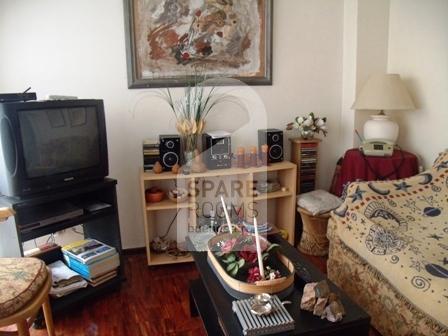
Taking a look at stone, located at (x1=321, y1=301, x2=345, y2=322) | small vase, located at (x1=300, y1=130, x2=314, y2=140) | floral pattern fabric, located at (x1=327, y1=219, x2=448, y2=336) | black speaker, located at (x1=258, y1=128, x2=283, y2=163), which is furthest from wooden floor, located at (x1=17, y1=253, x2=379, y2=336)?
small vase, located at (x1=300, y1=130, x2=314, y2=140)

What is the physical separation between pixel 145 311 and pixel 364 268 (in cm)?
120

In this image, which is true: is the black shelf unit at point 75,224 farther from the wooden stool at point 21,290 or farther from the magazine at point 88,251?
the wooden stool at point 21,290

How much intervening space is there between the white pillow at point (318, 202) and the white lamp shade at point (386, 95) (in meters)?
0.69

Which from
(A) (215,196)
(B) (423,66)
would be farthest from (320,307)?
(B) (423,66)

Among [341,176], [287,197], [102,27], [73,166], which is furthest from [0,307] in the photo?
[341,176]

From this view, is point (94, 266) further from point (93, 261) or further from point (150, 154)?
point (150, 154)

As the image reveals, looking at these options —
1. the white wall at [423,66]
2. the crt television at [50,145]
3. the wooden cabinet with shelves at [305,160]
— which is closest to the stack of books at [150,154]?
the crt television at [50,145]

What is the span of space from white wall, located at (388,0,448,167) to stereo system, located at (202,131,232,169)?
1.42m

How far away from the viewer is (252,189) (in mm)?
2500

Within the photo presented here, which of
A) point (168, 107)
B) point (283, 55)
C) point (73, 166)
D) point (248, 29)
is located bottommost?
point (73, 166)

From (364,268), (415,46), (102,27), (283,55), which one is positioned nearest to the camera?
(364,268)

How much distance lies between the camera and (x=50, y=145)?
5.80ft

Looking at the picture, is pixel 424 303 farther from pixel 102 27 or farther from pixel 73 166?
pixel 102 27

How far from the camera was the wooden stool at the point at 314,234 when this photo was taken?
2.46m
